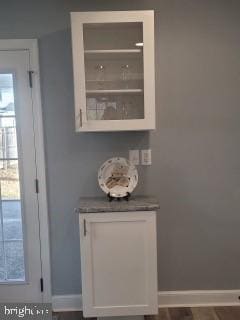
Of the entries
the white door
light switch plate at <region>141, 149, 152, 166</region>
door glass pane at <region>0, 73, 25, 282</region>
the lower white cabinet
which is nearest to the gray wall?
light switch plate at <region>141, 149, 152, 166</region>

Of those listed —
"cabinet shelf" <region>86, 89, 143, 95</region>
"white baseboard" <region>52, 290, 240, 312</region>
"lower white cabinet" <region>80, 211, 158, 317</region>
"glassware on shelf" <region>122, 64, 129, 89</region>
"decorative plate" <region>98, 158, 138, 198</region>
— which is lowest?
"white baseboard" <region>52, 290, 240, 312</region>

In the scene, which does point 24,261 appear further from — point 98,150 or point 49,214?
point 98,150

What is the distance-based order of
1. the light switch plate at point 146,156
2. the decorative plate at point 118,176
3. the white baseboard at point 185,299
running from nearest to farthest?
the decorative plate at point 118,176 → the light switch plate at point 146,156 → the white baseboard at point 185,299

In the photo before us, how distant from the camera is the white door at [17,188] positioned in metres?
2.66

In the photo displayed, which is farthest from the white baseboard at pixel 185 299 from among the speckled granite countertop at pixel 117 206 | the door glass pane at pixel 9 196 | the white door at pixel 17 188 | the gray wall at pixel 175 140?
the speckled granite countertop at pixel 117 206

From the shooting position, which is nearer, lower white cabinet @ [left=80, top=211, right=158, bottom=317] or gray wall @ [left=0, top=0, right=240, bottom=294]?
lower white cabinet @ [left=80, top=211, right=158, bottom=317]

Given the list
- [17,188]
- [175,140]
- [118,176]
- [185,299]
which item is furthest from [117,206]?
[185,299]

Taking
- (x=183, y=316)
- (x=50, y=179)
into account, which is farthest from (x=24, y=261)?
(x=183, y=316)

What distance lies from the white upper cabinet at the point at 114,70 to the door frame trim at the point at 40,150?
1.35 feet

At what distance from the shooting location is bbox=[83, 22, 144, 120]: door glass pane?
245 cm

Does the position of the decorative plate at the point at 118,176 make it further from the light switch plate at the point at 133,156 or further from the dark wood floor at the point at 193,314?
the dark wood floor at the point at 193,314

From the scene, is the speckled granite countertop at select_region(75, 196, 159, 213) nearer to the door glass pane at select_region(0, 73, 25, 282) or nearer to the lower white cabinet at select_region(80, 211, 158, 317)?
the lower white cabinet at select_region(80, 211, 158, 317)

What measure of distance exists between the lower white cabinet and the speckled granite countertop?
0.03 metres

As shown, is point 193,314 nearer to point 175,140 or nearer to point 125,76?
point 175,140
